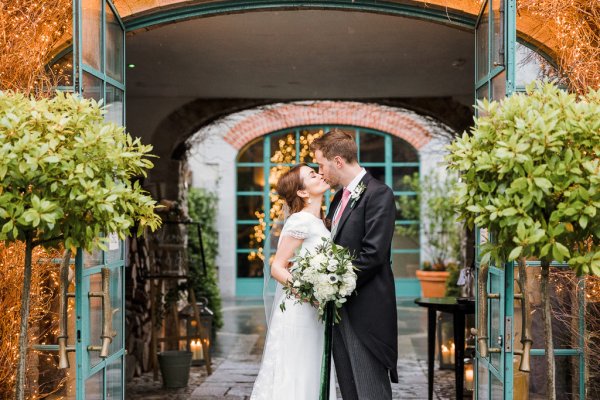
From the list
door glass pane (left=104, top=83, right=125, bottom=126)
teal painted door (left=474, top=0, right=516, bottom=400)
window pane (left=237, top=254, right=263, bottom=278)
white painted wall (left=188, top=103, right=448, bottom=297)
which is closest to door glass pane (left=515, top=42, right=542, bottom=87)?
teal painted door (left=474, top=0, right=516, bottom=400)

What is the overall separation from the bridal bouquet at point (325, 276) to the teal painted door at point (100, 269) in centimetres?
88

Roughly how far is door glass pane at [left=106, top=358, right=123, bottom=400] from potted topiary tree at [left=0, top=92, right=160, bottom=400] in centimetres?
79

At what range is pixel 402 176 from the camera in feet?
42.8

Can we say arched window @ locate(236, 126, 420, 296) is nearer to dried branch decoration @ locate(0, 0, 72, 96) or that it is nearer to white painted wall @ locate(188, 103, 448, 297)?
white painted wall @ locate(188, 103, 448, 297)

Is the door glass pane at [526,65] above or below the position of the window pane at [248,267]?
above

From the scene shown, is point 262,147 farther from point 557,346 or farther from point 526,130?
point 526,130

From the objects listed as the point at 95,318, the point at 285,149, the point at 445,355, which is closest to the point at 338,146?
the point at 95,318

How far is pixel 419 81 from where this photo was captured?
A: 782 centimetres

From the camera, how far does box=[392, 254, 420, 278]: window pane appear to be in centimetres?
1309

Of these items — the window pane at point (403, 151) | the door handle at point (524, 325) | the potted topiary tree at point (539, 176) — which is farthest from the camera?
the window pane at point (403, 151)

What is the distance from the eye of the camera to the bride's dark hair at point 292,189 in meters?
4.20

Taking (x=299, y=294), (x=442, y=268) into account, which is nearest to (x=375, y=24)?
(x=299, y=294)

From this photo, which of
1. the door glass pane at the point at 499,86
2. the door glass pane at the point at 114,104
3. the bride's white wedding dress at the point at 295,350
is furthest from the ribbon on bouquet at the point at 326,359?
the door glass pane at the point at 114,104

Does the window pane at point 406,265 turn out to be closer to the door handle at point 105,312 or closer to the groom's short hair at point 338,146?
the groom's short hair at point 338,146
